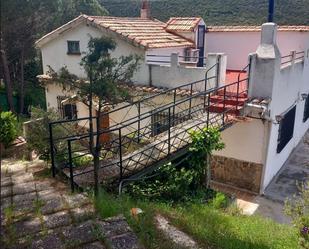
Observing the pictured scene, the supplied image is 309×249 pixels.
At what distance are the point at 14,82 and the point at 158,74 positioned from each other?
11.9 m

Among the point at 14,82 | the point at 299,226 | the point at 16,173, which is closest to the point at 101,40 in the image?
the point at 16,173

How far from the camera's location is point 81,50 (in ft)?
47.3

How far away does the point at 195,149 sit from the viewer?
27.2 feet

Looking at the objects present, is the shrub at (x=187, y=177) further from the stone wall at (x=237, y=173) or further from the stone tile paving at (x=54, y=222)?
the stone wall at (x=237, y=173)

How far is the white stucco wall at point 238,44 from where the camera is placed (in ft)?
51.8

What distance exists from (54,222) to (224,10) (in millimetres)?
34520

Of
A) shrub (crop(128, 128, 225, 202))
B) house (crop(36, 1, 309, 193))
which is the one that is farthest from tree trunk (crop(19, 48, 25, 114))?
shrub (crop(128, 128, 225, 202))

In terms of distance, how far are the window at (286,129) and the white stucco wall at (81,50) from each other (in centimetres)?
533

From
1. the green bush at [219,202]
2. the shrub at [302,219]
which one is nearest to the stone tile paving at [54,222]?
the shrub at [302,219]

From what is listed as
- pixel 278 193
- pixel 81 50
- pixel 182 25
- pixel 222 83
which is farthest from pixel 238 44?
pixel 278 193

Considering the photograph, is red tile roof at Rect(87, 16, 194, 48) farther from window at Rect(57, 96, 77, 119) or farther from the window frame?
window at Rect(57, 96, 77, 119)

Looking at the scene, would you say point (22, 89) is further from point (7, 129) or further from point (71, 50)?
point (7, 129)

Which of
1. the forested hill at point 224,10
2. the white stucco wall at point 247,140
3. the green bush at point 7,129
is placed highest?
the forested hill at point 224,10

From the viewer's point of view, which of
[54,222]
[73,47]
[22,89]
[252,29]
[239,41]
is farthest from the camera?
[22,89]
